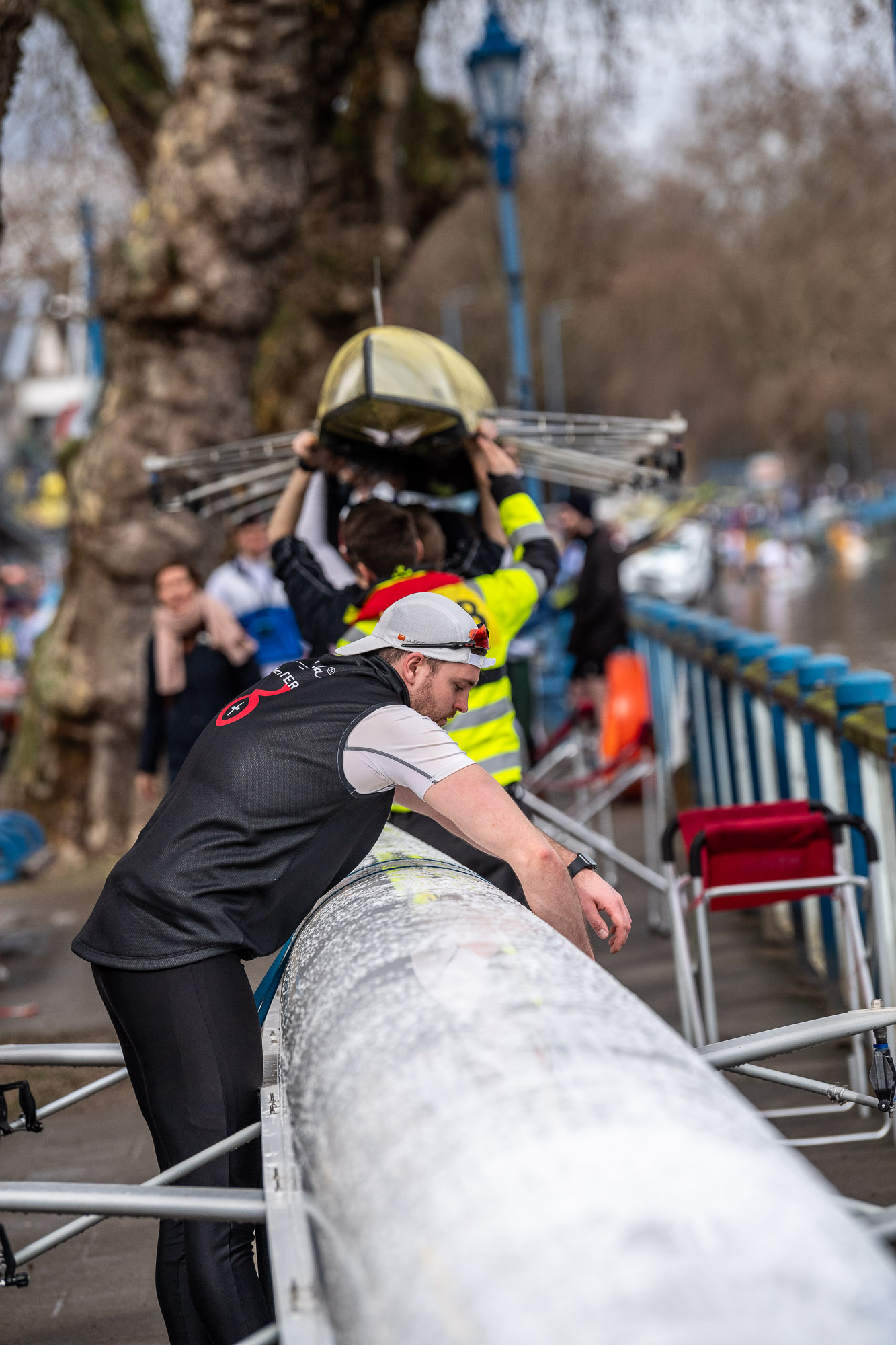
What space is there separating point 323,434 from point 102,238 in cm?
1313

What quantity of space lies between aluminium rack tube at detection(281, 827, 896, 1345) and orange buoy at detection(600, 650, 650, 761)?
554 centimetres

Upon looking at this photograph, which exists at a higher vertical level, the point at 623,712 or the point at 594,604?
the point at 594,604

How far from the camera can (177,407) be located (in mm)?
9641

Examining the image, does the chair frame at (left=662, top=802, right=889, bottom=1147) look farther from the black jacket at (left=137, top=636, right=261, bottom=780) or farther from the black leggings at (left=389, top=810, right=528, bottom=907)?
the black jacket at (left=137, top=636, right=261, bottom=780)

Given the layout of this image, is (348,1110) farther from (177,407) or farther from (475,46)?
(475,46)

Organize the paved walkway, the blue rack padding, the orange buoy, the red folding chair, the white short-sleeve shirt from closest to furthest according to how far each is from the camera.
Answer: the white short-sleeve shirt < the paved walkway < the red folding chair < the blue rack padding < the orange buoy

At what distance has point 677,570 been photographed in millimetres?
27719

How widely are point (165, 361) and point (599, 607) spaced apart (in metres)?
3.37

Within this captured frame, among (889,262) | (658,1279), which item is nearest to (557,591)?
(658,1279)

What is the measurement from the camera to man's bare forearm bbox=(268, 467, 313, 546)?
5.12 m

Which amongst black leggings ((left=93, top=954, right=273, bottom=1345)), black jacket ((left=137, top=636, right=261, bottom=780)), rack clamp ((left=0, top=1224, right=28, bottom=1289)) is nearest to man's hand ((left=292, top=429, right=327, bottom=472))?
black jacket ((left=137, top=636, right=261, bottom=780))

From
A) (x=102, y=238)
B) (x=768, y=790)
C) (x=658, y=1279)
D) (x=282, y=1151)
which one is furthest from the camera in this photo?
(x=102, y=238)

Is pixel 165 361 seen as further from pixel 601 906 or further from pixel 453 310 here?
pixel 453 310

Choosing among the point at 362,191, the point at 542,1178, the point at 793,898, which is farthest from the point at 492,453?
the point at 362,191
